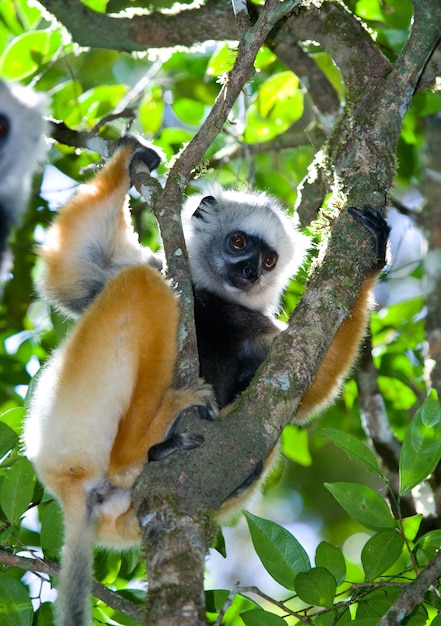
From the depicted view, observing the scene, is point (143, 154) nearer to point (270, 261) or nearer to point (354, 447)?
point (270, 261)

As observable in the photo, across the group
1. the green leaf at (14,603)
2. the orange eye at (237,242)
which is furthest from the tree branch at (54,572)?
the orange eye at (237,242)

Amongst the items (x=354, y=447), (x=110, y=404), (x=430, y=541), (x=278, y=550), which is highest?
(x=110, y=404)

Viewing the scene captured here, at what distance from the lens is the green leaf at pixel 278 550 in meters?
3.40

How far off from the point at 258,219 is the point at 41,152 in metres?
1.74

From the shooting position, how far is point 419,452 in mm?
3426

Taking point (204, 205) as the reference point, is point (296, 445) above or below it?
below

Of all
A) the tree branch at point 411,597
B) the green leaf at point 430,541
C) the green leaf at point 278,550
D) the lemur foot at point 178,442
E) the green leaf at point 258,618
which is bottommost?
the tree branch at point 411,597

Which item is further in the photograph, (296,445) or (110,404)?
(296,445)

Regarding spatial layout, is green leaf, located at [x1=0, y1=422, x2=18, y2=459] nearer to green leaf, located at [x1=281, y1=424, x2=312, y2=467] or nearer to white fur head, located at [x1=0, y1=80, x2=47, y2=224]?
white fur head, located at [x1=0, y1=80, x2=47, y2=224]

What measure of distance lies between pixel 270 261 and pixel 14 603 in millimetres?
2832

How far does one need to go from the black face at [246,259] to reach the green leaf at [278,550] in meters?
1.97

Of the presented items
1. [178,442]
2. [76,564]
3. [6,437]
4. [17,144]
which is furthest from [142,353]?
[17,144]

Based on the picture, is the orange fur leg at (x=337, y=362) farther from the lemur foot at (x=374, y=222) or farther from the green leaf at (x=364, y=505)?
the green leaf at (x=364, y=505)

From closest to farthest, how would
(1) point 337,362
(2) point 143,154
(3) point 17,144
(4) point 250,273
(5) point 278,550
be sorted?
(5) point 278,550
(3) point 17,144
(2) point 143,154
(1) point 337,362
(4) point 250,273
